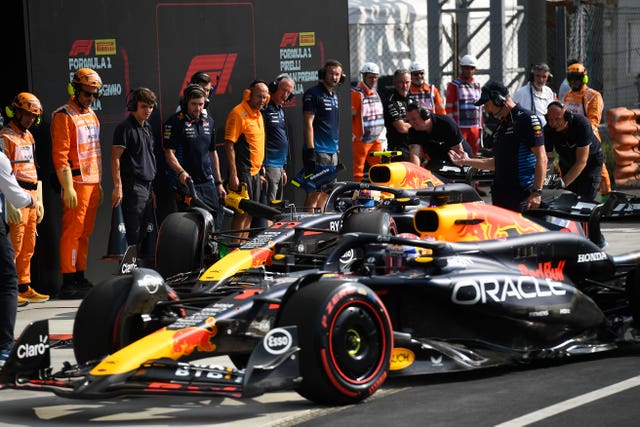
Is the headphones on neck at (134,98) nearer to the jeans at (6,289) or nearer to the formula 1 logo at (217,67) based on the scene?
the formula 1 logo at (217,67)

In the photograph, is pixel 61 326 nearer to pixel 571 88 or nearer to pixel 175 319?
pixel 175 319

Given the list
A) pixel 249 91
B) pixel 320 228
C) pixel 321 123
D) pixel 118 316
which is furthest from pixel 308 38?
pixel 118 316

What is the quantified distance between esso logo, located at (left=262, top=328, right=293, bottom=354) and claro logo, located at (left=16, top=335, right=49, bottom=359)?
4.08 ft

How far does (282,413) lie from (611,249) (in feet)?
26.2

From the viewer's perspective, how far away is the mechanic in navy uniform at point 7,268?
8.08 m

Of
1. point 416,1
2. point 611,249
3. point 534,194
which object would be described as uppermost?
point 416,1

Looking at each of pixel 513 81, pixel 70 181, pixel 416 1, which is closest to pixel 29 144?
pixel 70 181

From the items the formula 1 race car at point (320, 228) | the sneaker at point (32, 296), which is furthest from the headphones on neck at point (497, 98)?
the sneaker at point (32, 296)

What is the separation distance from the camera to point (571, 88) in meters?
16.0

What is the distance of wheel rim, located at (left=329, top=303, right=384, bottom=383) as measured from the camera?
6777 mm

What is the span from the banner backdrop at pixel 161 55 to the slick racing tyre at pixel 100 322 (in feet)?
15.4

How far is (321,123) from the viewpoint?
14453 millimetres

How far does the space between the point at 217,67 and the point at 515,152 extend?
13.6 ft

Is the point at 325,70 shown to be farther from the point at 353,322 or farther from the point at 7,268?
the point at 353,322
